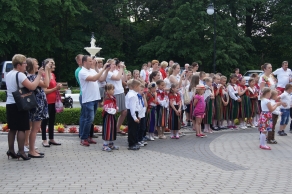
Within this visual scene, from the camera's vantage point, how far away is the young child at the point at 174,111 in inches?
452

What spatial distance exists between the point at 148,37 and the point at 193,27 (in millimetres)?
6503

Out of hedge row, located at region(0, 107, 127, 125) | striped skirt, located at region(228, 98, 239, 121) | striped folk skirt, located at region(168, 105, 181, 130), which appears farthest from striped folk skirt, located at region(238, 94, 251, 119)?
hedge row, located at region(0, 107, 127, 125)

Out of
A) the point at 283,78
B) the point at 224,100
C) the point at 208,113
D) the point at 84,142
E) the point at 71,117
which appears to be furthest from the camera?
the point at 283,78

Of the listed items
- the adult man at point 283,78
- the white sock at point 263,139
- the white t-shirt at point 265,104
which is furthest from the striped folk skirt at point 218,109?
the adult man at point 283,78

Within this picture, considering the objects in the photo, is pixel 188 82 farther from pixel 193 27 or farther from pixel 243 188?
pixel 193 27

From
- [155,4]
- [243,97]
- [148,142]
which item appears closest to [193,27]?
[155,4]

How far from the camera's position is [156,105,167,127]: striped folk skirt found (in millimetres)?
11391

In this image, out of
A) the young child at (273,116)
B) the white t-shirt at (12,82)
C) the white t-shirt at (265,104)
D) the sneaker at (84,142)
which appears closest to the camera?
the white t-shirt at (12,82)

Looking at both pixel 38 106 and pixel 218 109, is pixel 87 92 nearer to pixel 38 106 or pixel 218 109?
pixel 38 106

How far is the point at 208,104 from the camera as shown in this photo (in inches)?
506

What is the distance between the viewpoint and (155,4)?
3709 centimetres

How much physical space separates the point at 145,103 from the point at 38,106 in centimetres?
266

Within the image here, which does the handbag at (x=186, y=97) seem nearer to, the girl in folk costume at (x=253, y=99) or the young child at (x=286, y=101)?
the girl in folk costume at (x=253, y=99)

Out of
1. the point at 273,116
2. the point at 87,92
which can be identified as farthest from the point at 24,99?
the point at 273,116
